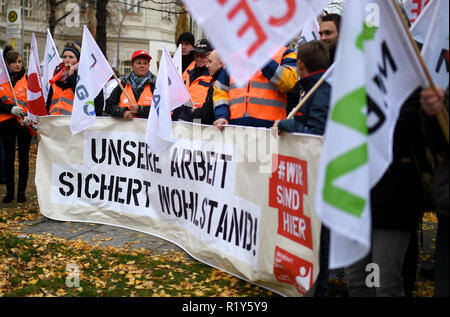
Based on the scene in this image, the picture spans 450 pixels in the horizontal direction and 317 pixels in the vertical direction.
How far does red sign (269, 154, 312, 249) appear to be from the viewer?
4184 millimetres

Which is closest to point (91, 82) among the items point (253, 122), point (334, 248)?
point (253, 122)

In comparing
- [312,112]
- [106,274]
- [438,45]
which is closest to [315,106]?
[312,112]

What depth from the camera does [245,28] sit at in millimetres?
3057

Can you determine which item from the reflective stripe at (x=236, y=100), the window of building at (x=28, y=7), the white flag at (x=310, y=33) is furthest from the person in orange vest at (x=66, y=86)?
the window of building at (x=28, y=7)

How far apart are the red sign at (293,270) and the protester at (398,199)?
71 cm

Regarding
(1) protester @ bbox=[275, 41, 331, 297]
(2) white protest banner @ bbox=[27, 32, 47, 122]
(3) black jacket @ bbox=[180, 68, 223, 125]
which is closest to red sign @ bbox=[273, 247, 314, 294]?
(1) protester @ bbox=[275, 41, 331, 297]

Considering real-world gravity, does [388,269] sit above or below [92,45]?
below

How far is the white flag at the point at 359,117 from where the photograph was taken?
Result: 2.76m

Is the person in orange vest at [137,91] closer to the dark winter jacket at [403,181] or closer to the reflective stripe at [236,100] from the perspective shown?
the reflective stripe at [236,100]

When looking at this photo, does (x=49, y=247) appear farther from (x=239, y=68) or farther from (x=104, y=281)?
(x=239, y=68)

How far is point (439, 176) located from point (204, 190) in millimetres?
2847

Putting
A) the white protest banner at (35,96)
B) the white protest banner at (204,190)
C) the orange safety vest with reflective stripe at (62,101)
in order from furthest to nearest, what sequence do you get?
the white protest banner at (35,96), the orange safety vest with reflective stripe at (62,101), the white protest banner at (204,190)
